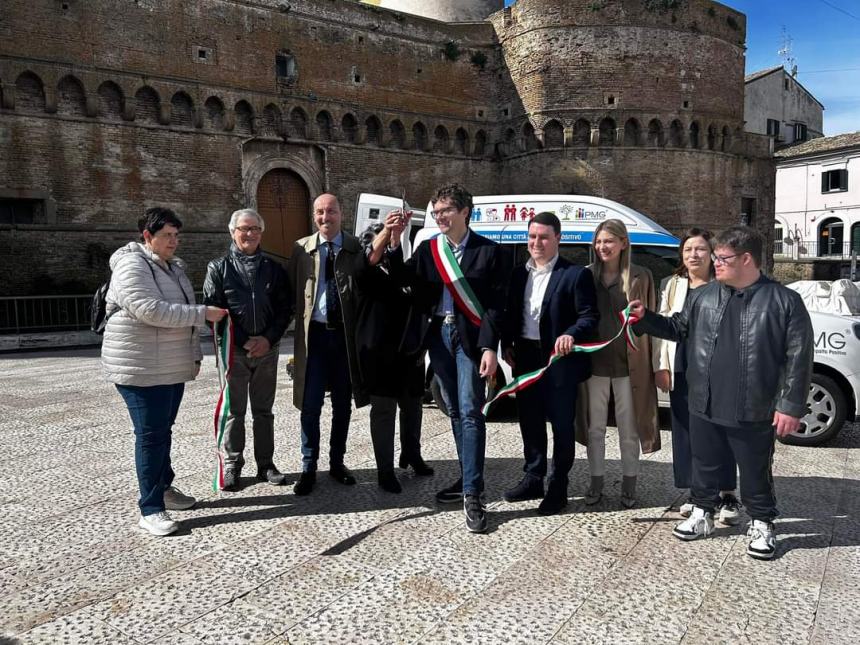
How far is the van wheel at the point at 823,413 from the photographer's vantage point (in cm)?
541

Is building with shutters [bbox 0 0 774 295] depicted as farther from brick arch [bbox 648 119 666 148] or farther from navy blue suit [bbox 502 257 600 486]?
Result: navy blue suit [bbox 502 257 600 486]

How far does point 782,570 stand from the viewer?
321 cm

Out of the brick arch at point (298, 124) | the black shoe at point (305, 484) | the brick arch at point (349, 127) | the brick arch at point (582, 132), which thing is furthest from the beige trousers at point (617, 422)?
the brick arch at point (582, 132)

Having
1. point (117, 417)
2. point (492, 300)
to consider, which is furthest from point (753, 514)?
point (117, 417)

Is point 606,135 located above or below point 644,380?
above

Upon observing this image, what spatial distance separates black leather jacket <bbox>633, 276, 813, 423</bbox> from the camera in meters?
3.12

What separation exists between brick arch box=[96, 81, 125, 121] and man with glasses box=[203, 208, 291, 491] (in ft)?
49.1

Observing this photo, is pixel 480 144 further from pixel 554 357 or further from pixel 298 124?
pixel 554 357

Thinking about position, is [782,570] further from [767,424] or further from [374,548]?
[374,548]


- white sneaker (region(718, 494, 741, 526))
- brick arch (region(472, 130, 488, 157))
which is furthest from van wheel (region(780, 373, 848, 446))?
brick arch (region(472, 130, 488, 157))

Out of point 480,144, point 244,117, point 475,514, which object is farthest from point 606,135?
point 475,514

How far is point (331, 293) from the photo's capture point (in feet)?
14.5

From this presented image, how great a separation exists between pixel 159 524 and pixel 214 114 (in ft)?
55.7

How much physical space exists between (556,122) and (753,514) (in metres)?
20.9
